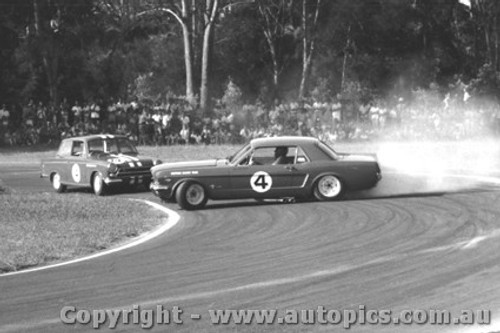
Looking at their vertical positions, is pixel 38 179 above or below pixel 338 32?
below

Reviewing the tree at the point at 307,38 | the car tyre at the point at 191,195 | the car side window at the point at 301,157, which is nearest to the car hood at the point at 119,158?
the car tyre at the point at 191,195

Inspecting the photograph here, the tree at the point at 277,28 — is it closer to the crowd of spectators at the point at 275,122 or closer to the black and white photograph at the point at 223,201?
the black and white photograph at the point at 223,201

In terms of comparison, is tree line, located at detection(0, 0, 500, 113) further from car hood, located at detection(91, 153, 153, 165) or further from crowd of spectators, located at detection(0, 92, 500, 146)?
car hood, located at detection(91, 153, 153, 165)

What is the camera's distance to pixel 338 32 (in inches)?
2240

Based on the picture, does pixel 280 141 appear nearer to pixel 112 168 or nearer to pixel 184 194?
pixel 184 194

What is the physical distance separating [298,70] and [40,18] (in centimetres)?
2179

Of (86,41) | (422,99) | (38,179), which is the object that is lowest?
(38,179)

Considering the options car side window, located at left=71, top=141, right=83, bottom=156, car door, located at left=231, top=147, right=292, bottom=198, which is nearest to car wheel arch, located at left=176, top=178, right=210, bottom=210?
car door, located at left=231, top=147, right=292, bottom=198

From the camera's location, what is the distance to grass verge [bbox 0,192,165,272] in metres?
11.6

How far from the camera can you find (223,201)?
18.3 m

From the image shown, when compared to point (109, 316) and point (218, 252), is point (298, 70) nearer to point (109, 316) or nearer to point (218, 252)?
point (218, 252)

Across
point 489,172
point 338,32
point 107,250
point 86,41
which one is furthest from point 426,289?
point 338,32

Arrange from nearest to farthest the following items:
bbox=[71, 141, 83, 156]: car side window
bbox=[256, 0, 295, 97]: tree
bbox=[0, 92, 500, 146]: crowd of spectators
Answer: bbox=[71, 141, 83, 156]: car side window
bbox=[0, 92, 500, 146]: crowd of spectators
bbox=[256, 0, 295, 97]: tree

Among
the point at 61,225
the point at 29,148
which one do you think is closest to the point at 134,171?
the point at 61,225
